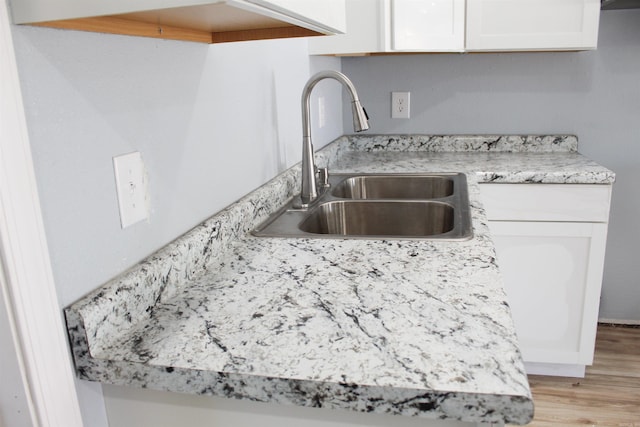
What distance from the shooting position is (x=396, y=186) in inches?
75.0

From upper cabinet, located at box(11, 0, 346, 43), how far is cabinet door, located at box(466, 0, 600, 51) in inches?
40.3

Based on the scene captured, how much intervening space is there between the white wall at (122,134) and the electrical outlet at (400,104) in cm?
116

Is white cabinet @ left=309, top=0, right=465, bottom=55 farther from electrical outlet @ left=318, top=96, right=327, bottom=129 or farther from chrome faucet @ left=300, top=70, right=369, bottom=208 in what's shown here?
chrome faucet @ left=300, top=70, right=369, bottom=208

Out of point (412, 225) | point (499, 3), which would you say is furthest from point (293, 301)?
point (499, 3)

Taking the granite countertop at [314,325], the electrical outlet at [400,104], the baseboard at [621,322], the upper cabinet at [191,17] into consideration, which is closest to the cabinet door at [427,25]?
the electrical outlet at [400,104]

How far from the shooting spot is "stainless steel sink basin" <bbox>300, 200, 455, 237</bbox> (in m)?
1.51

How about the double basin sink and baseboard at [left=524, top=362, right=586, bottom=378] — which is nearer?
the double basin sink

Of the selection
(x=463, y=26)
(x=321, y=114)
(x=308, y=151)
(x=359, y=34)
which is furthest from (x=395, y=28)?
(x=308, y=151)

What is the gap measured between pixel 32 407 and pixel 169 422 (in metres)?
0.19

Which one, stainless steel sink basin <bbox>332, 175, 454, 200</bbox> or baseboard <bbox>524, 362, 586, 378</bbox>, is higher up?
stainless steel sink basin <bbox>332, 175, 454, 200</bbox>

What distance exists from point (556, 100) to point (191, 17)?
6.35 feet

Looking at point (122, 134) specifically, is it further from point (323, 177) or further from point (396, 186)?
point (396, 186)

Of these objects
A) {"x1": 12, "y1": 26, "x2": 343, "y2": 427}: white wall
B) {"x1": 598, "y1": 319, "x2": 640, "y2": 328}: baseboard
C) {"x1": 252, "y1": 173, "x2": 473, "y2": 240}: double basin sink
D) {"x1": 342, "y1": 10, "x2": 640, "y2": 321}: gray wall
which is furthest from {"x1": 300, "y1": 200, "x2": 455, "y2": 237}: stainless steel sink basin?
{"x1": 598, "y1": 319, "x2": 640, "y2": 328}: baseboard

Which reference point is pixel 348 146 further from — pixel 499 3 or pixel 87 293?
pixel 87 293
